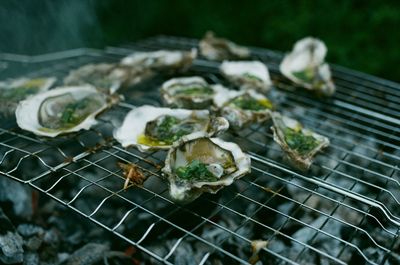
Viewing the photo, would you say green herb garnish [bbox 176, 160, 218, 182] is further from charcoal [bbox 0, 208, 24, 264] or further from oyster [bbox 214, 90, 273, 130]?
charcoal [bbox 0, 208, 24, 264]

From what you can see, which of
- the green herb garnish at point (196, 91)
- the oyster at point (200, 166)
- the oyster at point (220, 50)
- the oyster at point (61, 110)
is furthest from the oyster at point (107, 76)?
the oyster at point (200, 166)

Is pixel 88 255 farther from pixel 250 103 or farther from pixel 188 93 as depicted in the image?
pixel 250 103

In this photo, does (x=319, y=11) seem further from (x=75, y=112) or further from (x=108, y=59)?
(x=75, y=112)

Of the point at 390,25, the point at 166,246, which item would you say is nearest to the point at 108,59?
the point at 166,246

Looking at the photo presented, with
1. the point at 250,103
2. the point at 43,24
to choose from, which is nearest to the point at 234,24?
the point at 43,24

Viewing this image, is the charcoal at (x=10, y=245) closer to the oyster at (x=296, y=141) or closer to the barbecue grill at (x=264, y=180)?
the barbecue grill at (x=264, y=180)
